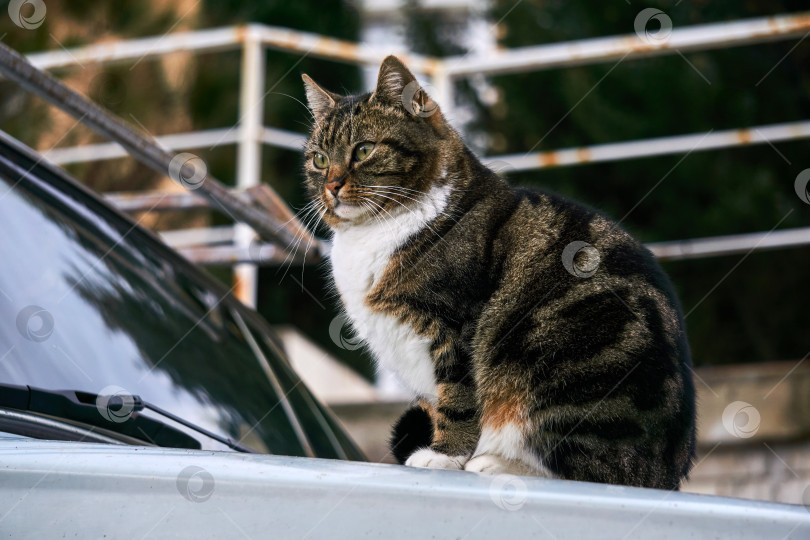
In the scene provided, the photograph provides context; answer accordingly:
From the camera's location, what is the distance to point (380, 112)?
2.00 m

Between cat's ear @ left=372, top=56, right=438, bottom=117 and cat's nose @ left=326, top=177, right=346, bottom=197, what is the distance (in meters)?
0.24

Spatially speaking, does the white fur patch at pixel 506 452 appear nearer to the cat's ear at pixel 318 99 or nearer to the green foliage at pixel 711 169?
the cat's ear at pixel 318 99

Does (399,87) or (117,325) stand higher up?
(399,87)

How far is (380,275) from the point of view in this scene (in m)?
1.79

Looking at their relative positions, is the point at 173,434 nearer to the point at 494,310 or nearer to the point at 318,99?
the point at 494,310

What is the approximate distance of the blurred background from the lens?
11.2 ft

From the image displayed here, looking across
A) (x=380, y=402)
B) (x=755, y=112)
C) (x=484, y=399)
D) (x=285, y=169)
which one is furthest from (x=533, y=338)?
(x=285, y=169)

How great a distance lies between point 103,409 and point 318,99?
1.19 m

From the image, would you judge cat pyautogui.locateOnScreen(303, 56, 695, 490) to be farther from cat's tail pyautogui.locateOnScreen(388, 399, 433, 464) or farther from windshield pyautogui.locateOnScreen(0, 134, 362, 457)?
windshield pyautogui.locateOnScreen(0, 134, 362, 457)

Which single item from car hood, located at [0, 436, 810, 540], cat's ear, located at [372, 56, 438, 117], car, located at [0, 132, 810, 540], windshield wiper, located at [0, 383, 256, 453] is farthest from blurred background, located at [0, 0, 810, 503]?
car hood, located at [0, 436, 810, 540]

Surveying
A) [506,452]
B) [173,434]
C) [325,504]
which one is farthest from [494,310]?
[325,504]

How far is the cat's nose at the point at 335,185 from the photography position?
191cm

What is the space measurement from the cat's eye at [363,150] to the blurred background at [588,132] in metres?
0.89

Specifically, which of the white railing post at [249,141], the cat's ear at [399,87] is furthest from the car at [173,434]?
the white railing post at [249,141]
